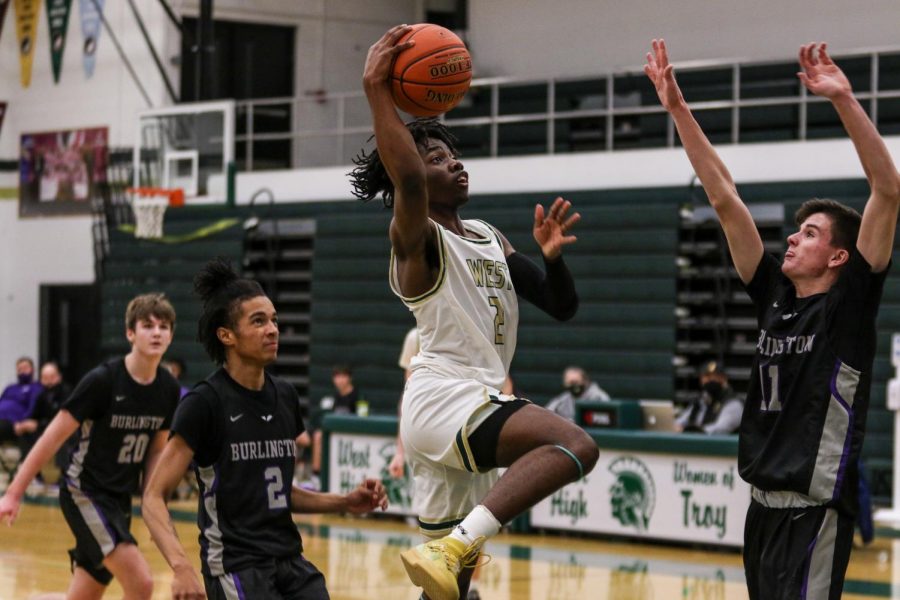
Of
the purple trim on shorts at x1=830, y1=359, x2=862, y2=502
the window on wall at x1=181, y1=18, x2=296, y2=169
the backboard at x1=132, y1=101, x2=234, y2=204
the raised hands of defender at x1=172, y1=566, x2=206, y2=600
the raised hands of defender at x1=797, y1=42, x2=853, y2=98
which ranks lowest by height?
the raised hands of defender at x1=172, y1=566, x2=206, y2=600

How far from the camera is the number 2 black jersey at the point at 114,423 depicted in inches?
270

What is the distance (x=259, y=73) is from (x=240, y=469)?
17.2m

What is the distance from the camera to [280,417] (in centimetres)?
524

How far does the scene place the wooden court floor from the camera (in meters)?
9.60

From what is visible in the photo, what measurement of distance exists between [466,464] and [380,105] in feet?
3.82

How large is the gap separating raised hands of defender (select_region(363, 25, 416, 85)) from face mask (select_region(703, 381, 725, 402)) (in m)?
9.11

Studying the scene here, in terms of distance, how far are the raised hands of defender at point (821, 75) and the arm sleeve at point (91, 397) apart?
12.0 feet

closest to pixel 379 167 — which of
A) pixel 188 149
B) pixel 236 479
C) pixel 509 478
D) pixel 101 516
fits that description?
pixel 236 479

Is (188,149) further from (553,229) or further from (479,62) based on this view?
(553,229)

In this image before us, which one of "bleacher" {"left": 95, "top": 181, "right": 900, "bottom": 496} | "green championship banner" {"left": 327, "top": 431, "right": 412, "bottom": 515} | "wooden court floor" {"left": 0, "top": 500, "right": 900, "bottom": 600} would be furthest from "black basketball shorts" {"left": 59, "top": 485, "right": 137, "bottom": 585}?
"bleacher" {"left": 95, "top": 181, "right": 900, "bottom": 496}

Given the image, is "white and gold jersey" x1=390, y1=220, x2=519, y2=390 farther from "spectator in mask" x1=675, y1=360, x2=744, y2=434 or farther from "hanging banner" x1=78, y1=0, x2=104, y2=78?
"hanging banner" x1=78, y1=0, x2=104, y2=78

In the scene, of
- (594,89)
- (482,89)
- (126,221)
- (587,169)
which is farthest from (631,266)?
(126,221)

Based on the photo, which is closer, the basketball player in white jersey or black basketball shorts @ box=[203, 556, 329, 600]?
the basketball player in white jersey

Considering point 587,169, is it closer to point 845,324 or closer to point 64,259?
point 64,259
